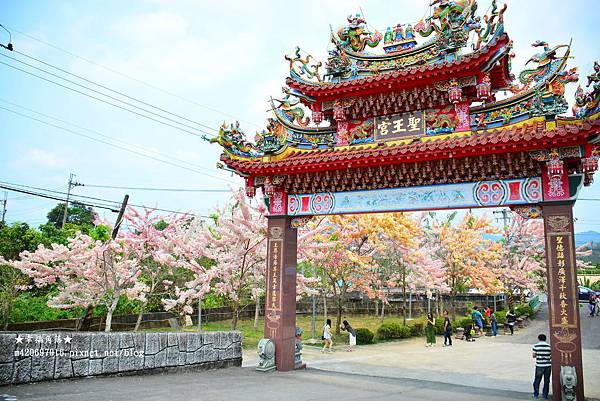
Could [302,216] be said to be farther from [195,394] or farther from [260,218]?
[195,394]

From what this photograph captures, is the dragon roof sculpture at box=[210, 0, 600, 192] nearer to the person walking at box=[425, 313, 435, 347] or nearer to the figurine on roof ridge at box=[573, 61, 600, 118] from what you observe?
the figurine on roof ridge at box=[573, 61, 600, 118]

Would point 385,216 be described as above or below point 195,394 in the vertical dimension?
above

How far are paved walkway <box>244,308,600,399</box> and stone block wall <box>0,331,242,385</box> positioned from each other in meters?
3.40

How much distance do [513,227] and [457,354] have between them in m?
18.4

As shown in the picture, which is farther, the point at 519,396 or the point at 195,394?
the point at 519,396

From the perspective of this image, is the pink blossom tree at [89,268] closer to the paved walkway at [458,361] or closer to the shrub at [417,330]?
the paved walkway at [458,361]

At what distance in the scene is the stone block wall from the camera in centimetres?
807

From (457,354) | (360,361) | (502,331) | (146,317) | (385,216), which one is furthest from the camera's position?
(502,331)

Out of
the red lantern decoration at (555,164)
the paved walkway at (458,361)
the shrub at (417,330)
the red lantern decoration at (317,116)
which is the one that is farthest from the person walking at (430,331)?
the red lantern decoration at (555,164)

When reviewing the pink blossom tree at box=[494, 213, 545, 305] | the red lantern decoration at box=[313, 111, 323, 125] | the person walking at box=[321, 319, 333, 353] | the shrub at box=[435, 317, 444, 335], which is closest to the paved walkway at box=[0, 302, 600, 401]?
the person walking at box=[321, 319, 333, 353]

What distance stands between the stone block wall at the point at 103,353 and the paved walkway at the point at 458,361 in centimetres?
340

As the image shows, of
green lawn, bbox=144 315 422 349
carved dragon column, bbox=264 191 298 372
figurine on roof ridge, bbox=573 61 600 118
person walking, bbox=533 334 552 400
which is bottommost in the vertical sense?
green lawn, bbox=144 315 422 349

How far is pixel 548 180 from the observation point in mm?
10016

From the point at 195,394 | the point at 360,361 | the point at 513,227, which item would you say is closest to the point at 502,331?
the point at 513,227
